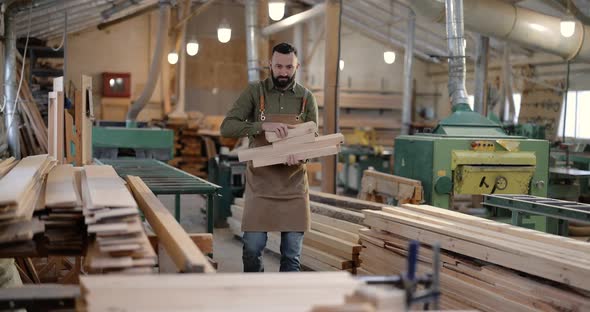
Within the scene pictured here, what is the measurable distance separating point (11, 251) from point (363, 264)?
302cm

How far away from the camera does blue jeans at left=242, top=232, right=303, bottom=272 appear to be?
169 inches

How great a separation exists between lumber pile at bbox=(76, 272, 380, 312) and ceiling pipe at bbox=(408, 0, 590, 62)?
633cm

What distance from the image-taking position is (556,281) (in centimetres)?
360

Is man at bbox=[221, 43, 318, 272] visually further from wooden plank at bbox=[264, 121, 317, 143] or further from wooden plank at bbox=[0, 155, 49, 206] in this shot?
wooden plank at bbox=[0, 155, 49, 206]

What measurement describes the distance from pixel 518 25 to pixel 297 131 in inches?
229

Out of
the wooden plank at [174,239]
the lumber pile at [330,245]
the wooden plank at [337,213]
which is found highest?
the wooden plank at [174,239]

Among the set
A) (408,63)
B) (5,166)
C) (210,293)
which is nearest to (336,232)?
(5,166)

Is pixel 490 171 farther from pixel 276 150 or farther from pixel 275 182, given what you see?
pixel 276 150

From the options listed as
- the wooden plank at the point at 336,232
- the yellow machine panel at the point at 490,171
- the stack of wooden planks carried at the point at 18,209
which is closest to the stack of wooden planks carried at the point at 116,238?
the stack of wooden planks carried at the point at 18,209

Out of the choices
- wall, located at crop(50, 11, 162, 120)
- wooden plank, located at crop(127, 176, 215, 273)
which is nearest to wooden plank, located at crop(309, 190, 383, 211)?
wooden plank, located at crop(127, 176, 215, 273)

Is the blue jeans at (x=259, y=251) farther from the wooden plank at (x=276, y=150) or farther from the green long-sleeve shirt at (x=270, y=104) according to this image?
the green long-sleeve shirt at (x=270, y=104)

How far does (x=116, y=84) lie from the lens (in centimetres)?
1614

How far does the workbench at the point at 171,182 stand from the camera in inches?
209

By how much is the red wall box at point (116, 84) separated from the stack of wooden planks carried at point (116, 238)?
1351cm
